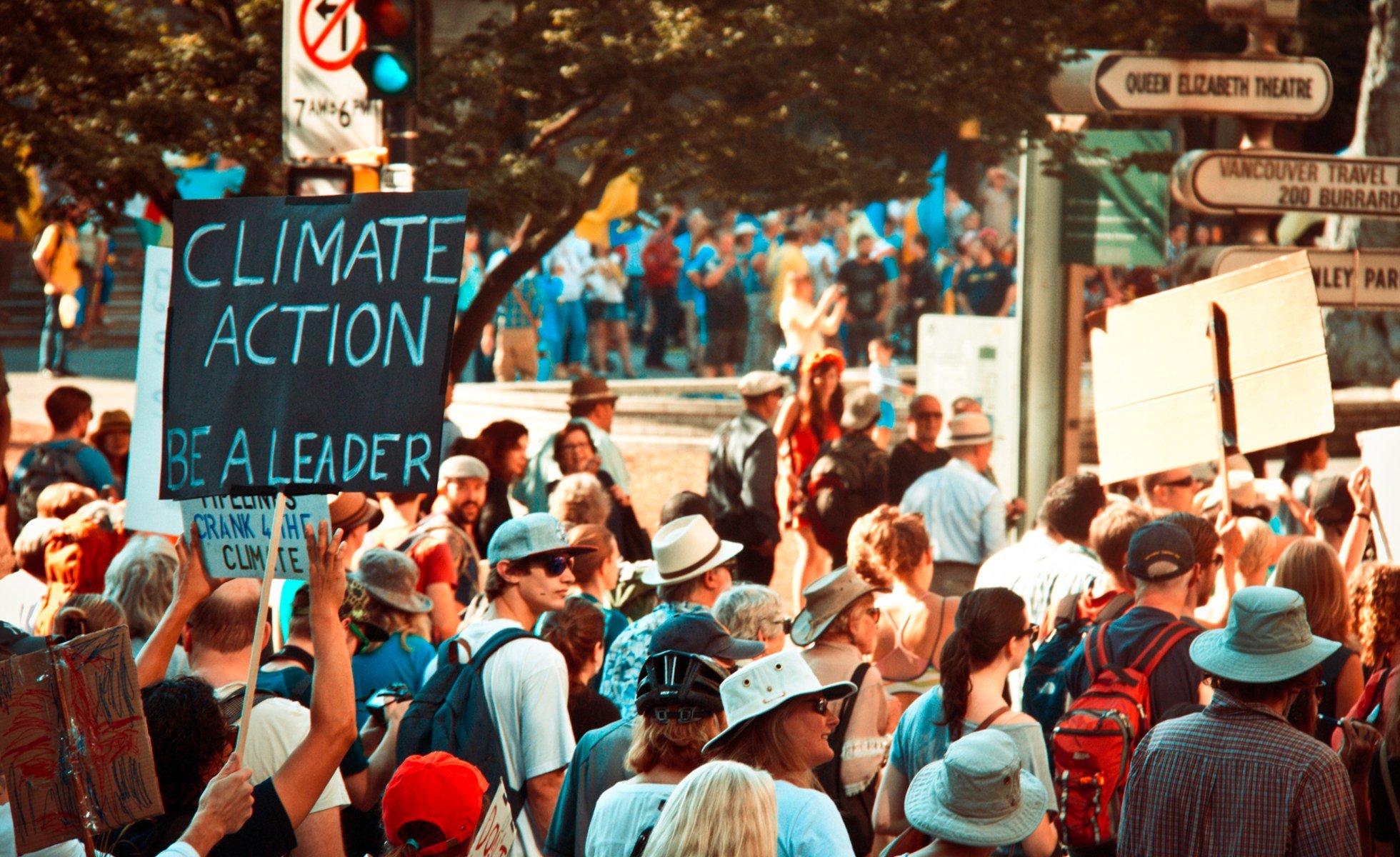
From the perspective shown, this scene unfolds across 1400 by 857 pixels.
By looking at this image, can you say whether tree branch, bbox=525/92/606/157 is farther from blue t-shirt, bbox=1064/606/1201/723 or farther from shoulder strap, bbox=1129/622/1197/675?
shoulder strap, bbox=1129/622/1197/675

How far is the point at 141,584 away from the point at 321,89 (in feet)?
12.1

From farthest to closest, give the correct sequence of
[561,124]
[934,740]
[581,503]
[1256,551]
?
[561,124], [581,503], [1256,551], [934,740]

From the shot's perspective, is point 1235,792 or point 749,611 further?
point 749,611

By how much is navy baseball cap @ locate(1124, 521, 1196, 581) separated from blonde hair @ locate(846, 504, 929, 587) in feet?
3.46

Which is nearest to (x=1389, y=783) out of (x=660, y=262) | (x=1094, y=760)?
(x=1094, y=760)

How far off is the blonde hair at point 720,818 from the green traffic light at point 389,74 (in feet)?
18.5

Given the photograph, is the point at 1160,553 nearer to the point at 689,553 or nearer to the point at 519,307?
the point at 689,553

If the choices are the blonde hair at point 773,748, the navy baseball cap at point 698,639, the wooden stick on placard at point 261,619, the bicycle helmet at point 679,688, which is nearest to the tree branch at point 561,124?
the navy baseball cap at point 698,639

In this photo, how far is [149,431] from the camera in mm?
5570

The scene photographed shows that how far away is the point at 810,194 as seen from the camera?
12.7m

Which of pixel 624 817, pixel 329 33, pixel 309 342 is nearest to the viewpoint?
pixel 624 817

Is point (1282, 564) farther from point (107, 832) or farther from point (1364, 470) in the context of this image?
point (107, 832)

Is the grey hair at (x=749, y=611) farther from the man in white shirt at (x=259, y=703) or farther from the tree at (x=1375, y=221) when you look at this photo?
the tree at (x=1375, y=221)

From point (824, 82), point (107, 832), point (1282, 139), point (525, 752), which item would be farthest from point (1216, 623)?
point (1282, 139)
